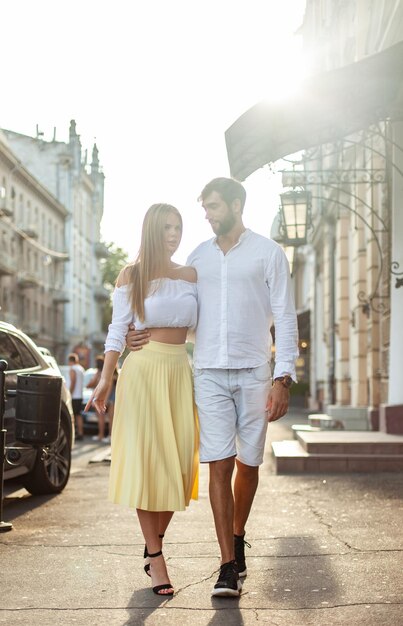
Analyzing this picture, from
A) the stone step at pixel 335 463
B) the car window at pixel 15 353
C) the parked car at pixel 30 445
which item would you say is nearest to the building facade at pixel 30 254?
the stone step at pixel 335 463

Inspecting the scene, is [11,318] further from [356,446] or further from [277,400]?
[277,400]

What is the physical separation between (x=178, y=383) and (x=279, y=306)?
2.09ft

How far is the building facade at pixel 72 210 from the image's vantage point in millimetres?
77312

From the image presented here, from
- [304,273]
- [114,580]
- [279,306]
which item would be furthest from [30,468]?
[304,273]

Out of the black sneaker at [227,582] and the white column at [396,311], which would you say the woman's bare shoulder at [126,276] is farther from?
the white column at [396,311]

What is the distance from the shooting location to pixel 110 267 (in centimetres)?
10375

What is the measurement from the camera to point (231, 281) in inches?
224

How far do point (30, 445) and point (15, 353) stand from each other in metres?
1.06

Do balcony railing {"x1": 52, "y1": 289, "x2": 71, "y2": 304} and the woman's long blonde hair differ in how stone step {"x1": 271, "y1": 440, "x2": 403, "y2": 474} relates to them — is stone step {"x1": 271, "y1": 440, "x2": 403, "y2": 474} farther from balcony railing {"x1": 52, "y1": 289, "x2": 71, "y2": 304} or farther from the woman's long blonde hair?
balcony railing {"x1": 52, "y1": 289, "x2": 71, "y2": 304}

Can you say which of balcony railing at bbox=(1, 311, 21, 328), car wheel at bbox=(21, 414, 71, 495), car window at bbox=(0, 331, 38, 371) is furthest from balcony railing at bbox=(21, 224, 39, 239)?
car window at bbox=(0, 331, 38, 371)

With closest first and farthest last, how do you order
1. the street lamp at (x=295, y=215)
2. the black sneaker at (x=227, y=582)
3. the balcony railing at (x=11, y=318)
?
the black sneaker at (x=227, y=582)
the street lamp at (x=295, y=215)
the balcony railing at (x=11, y=318)

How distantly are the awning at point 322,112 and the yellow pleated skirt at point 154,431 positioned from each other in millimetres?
6294

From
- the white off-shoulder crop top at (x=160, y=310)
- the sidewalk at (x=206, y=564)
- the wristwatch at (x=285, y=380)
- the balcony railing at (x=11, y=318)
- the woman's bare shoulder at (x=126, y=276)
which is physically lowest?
the sidewalk at (x=206, y=564)

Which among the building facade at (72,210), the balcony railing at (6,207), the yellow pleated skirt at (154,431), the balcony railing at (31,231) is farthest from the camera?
the building facade at (72,210)
